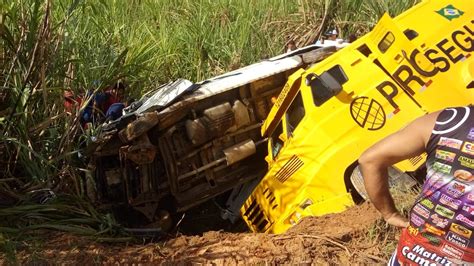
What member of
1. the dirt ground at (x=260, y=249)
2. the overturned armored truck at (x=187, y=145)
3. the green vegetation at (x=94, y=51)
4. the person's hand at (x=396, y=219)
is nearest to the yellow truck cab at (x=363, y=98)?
the dirt ground at (x=260, y=249)

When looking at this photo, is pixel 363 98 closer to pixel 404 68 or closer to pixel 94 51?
pixel 404 68

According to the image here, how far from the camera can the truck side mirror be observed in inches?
177

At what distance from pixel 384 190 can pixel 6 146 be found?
10.1 ft

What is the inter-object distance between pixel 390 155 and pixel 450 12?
313 cm

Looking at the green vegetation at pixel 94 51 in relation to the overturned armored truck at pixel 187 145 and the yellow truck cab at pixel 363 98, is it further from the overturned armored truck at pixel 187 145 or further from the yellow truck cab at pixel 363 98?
the yellow truck cab at pixel 363 98

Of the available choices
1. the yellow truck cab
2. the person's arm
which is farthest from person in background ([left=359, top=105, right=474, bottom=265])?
the yellow truck cab

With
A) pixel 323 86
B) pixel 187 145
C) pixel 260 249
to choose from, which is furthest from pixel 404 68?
pixel 187 145

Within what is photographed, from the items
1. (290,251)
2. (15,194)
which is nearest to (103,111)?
(15,194)

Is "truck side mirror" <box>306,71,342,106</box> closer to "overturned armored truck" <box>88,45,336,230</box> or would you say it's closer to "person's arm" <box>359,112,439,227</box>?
"overturned armored truck" <box>88,45,336,230</box>

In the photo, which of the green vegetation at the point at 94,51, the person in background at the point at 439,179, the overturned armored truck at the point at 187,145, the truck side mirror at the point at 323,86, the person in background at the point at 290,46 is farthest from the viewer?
the person in background at the point at 290,46

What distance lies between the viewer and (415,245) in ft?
6.79

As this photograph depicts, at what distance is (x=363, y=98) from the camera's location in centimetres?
→ 438

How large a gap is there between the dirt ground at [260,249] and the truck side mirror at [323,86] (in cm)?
104

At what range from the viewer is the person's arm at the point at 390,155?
1.92m
